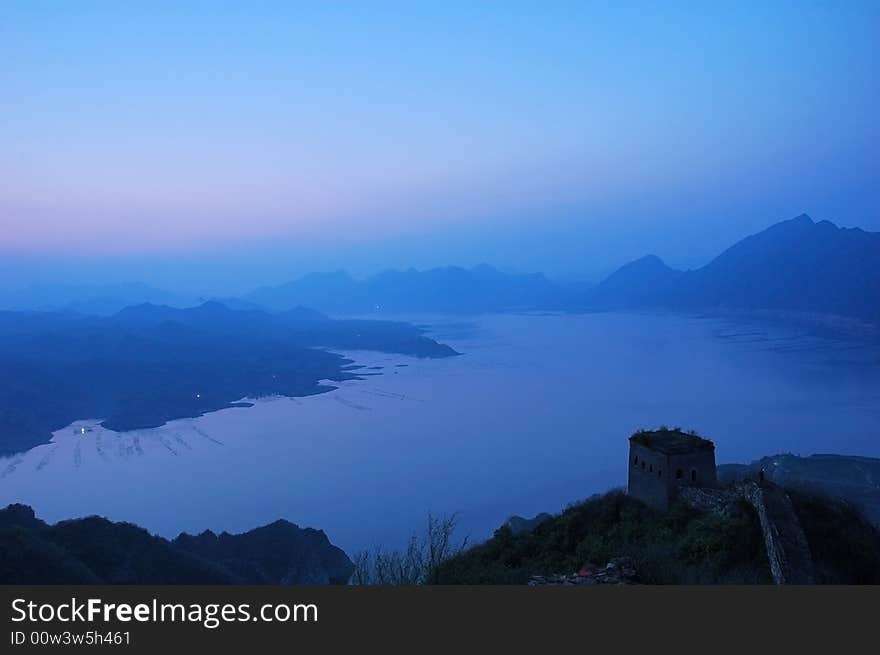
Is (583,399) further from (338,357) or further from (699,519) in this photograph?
(699,519)

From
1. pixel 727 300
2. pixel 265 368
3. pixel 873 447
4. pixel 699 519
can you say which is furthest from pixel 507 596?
pixel 727 300

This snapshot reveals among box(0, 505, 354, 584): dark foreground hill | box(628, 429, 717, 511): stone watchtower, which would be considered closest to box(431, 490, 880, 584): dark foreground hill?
box(628, 429, 717, 511): stone watchtower

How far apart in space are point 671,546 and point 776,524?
2.57m

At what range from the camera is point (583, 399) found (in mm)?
73688

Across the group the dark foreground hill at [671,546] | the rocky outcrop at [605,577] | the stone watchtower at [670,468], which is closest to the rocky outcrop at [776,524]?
the dark foreground hill at [671,546]

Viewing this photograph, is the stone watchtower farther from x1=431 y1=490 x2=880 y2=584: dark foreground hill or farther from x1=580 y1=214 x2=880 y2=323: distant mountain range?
x1=580 y1=214 x2=880 y2=323: distant mountain range

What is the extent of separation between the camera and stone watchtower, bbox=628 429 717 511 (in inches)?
601

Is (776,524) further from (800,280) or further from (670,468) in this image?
(800,280)

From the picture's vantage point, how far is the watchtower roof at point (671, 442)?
1555 cm

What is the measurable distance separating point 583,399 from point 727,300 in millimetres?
118370

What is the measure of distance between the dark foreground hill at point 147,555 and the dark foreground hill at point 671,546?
46.6 ft

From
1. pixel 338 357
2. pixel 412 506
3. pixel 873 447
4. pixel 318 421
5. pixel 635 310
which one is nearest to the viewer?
pixel 412 506

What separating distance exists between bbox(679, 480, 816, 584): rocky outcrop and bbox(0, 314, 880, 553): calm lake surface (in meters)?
28.3

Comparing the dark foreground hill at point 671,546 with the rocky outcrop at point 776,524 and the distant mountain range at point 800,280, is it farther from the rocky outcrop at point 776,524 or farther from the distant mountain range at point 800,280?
the distant mountain range at point 800,280
